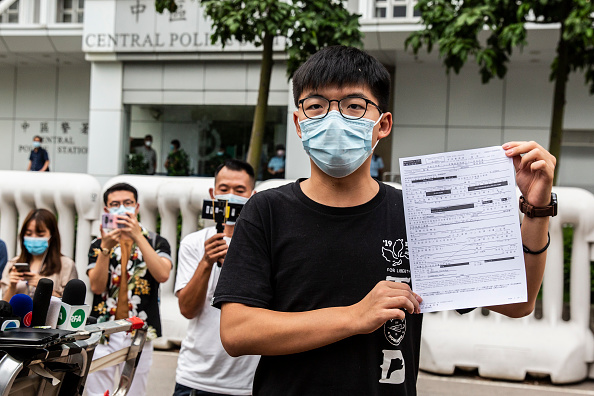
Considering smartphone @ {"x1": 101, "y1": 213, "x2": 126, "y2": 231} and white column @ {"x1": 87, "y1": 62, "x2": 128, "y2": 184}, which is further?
white column @ {"x1": 87, "y1": 62, "x2": 128, "y2": 184}

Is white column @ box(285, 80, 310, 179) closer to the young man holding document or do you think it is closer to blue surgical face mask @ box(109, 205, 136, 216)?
blue surgical face mask @ box(109, 205, 136, 216)

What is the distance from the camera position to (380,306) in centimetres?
155

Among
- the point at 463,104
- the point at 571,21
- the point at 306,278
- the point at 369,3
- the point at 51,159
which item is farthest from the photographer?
the point at 51,159

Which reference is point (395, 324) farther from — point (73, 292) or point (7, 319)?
point (7, 319)

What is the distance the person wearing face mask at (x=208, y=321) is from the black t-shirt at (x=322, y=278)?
4.02 ft

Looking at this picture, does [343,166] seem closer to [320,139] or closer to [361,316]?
[320,139]

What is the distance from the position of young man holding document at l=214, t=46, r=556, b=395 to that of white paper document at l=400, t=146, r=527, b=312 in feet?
0.21

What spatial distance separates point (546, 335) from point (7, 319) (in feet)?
16.6

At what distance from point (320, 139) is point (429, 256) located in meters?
0.44

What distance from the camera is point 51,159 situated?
831 inches

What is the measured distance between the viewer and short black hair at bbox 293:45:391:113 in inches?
69.8

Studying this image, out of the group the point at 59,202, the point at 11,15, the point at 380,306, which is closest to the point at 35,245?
the point at 59,202

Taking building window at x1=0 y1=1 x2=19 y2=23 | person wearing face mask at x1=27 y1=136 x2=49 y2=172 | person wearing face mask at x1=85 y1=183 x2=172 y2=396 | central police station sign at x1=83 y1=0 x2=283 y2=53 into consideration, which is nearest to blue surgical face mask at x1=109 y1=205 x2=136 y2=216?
person wearing face mask at x1=85 y1=183 x2=172 y2=396

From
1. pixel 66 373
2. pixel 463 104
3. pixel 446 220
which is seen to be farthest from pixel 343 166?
pixel 463 104
